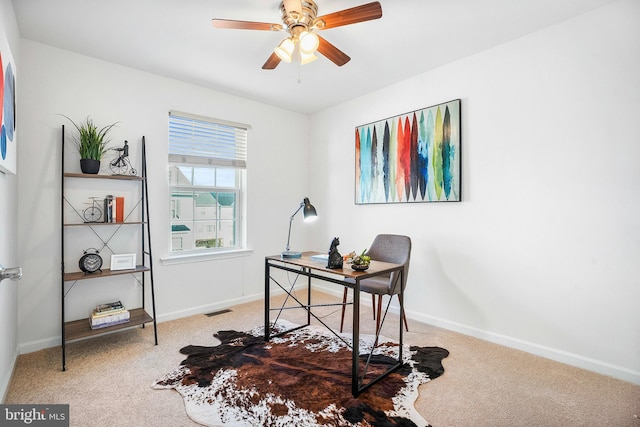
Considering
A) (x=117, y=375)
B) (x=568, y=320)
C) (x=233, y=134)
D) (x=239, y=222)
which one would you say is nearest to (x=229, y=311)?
(x=239, y=222)

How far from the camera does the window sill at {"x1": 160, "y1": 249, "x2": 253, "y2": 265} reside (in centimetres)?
347

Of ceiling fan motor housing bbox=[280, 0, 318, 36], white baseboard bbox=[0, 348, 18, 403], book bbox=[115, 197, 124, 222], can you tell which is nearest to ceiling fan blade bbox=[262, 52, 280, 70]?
ceiling fan motor housing bbox=[280, 0, 318, 36]

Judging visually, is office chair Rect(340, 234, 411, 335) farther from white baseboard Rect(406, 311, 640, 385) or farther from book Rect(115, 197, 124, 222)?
book Rect(115, 197, 124, 222)

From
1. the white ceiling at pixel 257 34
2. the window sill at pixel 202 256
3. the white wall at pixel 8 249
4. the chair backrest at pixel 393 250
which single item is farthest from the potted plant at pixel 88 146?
the chair backrest at pixel 393 250

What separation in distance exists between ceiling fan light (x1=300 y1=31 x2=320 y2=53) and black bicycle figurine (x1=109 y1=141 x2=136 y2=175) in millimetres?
1947

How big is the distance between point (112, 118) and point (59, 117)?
Answer: 40 cm

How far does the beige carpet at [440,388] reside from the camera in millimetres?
1836

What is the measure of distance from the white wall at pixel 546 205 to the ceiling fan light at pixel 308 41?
166 cm

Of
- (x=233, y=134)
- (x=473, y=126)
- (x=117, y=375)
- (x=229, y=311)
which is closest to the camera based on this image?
(x=117, y=375)

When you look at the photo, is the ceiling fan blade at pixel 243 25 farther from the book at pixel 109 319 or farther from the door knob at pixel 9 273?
the book at pixel 109 319

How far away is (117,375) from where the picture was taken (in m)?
2.29

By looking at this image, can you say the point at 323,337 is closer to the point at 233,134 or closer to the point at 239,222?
the point at 239,222

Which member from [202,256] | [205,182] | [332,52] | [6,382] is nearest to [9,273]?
[6,382]

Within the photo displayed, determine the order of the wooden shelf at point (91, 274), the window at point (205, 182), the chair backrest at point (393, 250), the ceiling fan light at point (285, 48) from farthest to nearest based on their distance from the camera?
the window at point (205, 182), the chair backrest at point (393, 250), the wooden shelf at point (91, 274), the ceiling fan light at point (285, 48)
